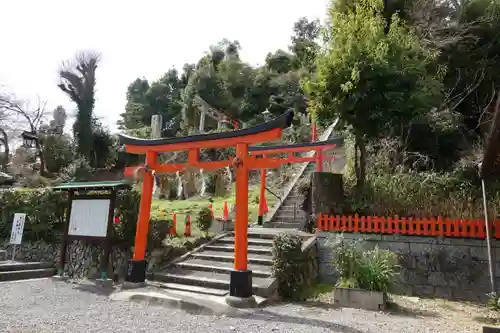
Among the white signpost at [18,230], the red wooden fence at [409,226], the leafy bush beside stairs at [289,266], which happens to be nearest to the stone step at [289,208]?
the red wooden fence at [409,226]

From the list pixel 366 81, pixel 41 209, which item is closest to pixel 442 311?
pixel 366 81

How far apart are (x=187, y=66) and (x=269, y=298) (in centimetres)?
3670

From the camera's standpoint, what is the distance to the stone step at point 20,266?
9.80m

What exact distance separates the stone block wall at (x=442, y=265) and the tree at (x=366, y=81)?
9.36 feet

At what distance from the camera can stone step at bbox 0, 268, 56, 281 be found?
936 centimetres

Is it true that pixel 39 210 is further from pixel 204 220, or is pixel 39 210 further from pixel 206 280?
pixel 206 280

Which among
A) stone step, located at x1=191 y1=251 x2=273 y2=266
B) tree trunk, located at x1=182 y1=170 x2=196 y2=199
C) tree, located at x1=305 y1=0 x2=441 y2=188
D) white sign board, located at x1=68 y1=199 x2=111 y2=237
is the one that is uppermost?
tree, located at x1=305 y1=0 x2=441 y2=188

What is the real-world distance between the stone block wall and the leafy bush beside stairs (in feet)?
2.57

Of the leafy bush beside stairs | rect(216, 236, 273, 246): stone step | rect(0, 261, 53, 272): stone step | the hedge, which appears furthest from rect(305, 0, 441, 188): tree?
rect(0, 261, 53, 272): stone step

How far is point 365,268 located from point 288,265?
62.2 inches

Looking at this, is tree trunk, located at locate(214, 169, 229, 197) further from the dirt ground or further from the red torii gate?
the dirt ground

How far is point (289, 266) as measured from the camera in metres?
7.54

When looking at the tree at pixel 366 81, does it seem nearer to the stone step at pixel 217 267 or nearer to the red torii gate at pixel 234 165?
the red torii gate at pixel 234 165

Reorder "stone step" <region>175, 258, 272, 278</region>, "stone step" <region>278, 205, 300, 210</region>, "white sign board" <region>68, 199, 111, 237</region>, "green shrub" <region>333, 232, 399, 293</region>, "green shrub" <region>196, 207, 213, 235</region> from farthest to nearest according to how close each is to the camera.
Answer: "stone step" <region>278, 205, 300, 210</region> < "green shrub" <region>196, 207, 213, 235</region> < "white sign board" <region>68, 199, 111, 237</region> < "stone step" <region>175, 258, 272, 278</region> < "green shrub" <region>333, 232, 399, 293</region>
